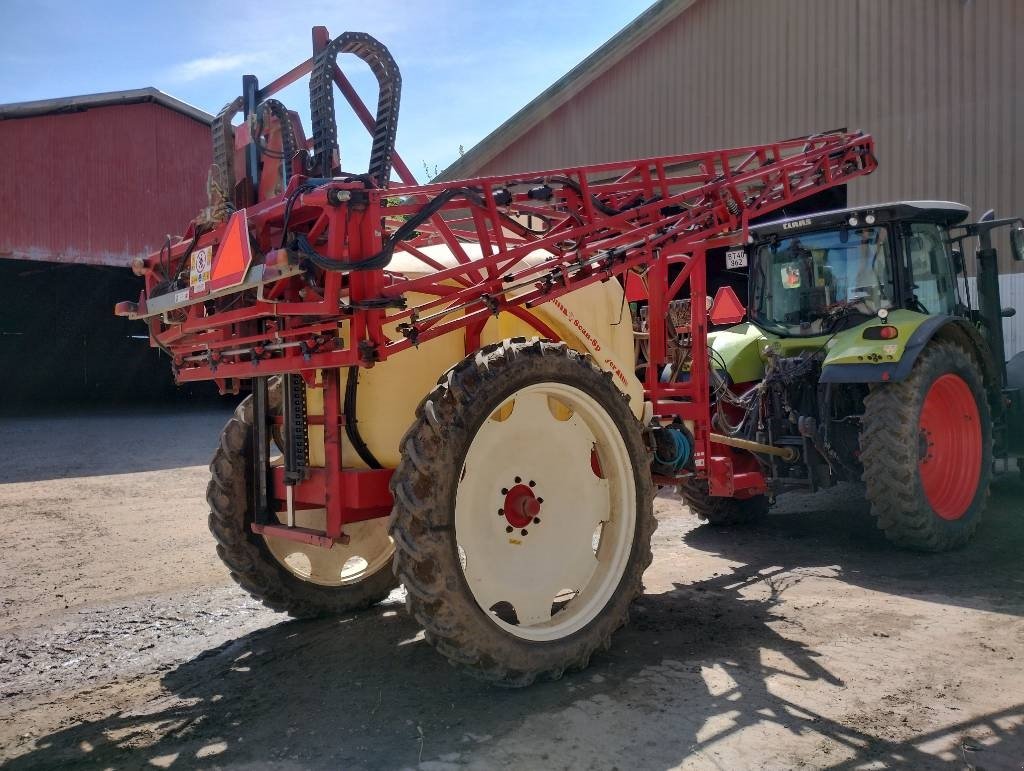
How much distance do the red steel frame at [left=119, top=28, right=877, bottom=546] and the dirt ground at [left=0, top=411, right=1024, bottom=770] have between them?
79cm

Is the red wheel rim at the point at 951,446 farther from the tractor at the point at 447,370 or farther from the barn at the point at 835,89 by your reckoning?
the barn at the point at 835,89

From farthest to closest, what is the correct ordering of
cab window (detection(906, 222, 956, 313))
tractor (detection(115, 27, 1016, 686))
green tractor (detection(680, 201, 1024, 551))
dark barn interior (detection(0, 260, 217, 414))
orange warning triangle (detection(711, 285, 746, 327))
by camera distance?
dark barn interior (detection(0, 260, 217, 414)), orange warning triangle (detection(711, 285, 746, 327)), cab window (detection(906, 222, 956, 313)), green tractor (detection(680, 201, 1024, 551)), tractor (detection(115, 27, 1016, 686))

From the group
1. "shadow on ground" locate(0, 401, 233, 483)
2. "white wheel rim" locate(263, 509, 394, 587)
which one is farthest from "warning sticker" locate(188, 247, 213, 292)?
"shadow on ground" locate(0, 401, 233, 483)

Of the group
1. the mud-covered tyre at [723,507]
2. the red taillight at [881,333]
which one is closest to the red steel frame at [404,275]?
the red taillight at [881,333]

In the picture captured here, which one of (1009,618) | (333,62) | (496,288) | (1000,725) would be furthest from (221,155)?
(1009,618)

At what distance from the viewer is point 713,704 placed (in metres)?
3.40

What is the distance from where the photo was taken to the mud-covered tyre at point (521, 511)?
10.8ft

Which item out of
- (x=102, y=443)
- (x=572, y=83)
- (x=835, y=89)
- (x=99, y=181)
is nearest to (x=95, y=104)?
(x=99, y=181)

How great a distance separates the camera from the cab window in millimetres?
6422

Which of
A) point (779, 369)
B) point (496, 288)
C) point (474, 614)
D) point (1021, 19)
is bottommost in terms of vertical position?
point (474, 614)

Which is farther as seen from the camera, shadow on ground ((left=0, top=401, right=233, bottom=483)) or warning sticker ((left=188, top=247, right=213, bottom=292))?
shadow on ground ((left=0, top=401, right=233, bottom=483))

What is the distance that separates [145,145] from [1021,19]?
15801 mm

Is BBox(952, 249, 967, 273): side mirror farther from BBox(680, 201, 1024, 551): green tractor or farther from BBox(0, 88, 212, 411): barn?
BBox(0, 88, 212, 411): barn

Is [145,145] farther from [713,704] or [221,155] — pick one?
[713,704]
